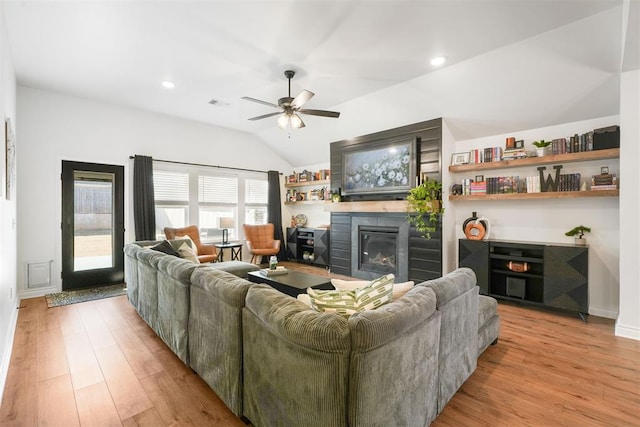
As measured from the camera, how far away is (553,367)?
2465mm

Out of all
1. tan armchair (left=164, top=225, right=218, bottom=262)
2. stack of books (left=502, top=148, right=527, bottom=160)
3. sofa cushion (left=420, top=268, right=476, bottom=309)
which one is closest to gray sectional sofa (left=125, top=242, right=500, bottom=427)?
sofa cushion (left=420, top=268, right=476, bottom=309)

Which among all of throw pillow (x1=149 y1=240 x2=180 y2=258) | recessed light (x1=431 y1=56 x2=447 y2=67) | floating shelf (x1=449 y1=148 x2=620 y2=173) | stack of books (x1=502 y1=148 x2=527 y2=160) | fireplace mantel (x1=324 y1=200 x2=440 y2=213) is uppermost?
recessed light (x1=431 y1=56 x2=447 y2=67)

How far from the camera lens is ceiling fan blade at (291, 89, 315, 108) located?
319 cm

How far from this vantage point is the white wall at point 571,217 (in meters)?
3.57

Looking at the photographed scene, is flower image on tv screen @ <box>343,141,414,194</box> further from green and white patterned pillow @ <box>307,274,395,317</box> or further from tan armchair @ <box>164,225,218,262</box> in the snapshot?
green and white patterned pillow @ <box>307,274,395,317</box>

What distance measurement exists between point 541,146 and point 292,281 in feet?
11.9

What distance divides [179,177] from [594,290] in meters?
6.69

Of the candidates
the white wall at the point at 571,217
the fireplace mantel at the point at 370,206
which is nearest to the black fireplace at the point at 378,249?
the fireplace mantel at the point at 370,206

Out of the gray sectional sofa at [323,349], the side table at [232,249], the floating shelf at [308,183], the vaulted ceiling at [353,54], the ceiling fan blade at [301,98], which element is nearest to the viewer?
the gray sectional sofa at [323,349]

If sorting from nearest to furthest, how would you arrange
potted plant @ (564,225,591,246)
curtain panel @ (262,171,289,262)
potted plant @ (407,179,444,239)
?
potted plant @ (564,225,591,246)
potted plant @ (407,179,444,239)
curtain panel @ (262,171,289,262)

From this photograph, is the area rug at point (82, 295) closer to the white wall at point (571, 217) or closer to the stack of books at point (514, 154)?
the white wall at point (571, 217)

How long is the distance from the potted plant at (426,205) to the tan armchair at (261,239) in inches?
125

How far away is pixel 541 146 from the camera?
395cm

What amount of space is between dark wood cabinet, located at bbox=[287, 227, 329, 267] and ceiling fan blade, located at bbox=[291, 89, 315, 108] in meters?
3.38
